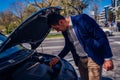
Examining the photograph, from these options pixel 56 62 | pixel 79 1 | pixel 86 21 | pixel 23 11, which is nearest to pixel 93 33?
pixel 86 21

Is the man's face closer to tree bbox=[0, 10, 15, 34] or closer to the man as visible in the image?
the man

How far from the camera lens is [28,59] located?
331 cm

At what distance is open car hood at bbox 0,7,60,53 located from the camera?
2.84 meters

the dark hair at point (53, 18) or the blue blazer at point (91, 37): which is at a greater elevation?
the dark hair at point (53, 18)

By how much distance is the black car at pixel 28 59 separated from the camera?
2.82m

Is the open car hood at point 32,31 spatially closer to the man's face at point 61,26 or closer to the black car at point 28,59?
the black car at point 28,59

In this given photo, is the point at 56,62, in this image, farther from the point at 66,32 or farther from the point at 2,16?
the point at 2,16

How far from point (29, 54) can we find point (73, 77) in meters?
0.54

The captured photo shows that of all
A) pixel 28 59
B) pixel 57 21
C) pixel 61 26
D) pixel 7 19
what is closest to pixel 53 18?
pixel 57 21

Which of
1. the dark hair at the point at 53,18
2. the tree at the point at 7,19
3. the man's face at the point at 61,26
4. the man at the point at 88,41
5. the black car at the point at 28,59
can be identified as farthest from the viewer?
the tree at the point at 7,19

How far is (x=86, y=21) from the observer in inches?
149

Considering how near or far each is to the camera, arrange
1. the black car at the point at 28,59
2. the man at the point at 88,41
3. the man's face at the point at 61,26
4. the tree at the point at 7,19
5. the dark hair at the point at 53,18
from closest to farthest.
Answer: the black car at the point at 28,59 → the dark hair at the point at 53,18 → the man's face at the point at 61,26 → the man at the point at 88,41 → the tree at the point at 7,19

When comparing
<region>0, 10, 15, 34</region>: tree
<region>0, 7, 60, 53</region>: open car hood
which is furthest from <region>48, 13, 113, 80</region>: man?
<region>0, 10, 15, 34</region>: tree

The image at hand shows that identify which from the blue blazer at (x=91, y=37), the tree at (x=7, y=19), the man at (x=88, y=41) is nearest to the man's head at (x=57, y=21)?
the man at (x=88, y=41)
